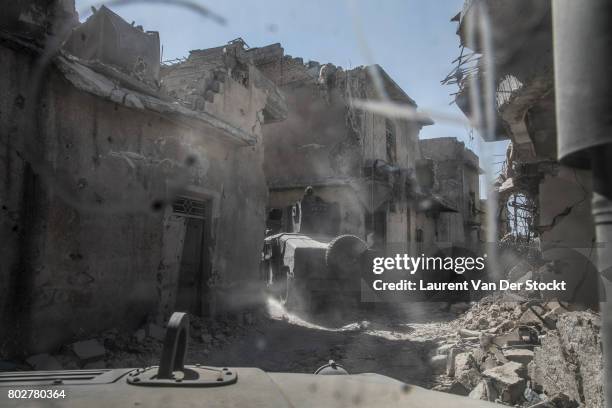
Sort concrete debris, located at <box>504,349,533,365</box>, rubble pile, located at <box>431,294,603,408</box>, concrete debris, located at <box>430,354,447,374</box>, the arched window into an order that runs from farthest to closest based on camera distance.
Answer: the arched window < concrete debris, located at <box>430,354,447,374</box> < concrete debris, located at <box>504,349,533,365</box> < rubble pile, located at <box>431,294,603,408</box>

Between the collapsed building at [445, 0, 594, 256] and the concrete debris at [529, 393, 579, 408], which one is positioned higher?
the collapsed building at [445, 0, 594, 256]

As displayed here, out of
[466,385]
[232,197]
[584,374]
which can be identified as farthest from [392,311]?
[584,374]

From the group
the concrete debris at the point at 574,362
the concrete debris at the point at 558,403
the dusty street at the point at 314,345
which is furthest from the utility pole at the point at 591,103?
the dusty street at the point at 314,345

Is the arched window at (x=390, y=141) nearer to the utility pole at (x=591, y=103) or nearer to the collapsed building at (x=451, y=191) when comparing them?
the collapsed building at (x=451, y=191)

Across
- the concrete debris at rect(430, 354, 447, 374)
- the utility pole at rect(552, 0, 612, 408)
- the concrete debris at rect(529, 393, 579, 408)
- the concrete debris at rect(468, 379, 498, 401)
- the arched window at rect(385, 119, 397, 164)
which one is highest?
the arched window at rect(385, 119, 397, 164)

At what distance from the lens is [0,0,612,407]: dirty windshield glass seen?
5.02ft

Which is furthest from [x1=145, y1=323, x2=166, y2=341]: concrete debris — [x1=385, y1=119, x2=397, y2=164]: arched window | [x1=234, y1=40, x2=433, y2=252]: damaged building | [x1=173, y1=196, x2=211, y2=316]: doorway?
[x1=385, y1=119, x2=397, y2=164]: arched window

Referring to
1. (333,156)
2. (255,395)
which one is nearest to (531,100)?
(255,395)

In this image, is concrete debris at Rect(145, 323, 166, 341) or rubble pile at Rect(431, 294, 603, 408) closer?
rubble pile at Rect(431, 294, 603, 408)

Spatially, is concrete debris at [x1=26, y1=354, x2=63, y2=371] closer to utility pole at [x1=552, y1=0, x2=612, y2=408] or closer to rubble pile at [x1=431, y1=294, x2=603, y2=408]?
rubble pile at [x1=431, y1=294, x2=603, y2=408]

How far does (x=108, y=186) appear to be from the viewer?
19.1ft

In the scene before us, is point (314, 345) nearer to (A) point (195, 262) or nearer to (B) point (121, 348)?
(A) point (195, 262)

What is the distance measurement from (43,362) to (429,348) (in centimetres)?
528

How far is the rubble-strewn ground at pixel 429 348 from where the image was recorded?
3.72 meters
